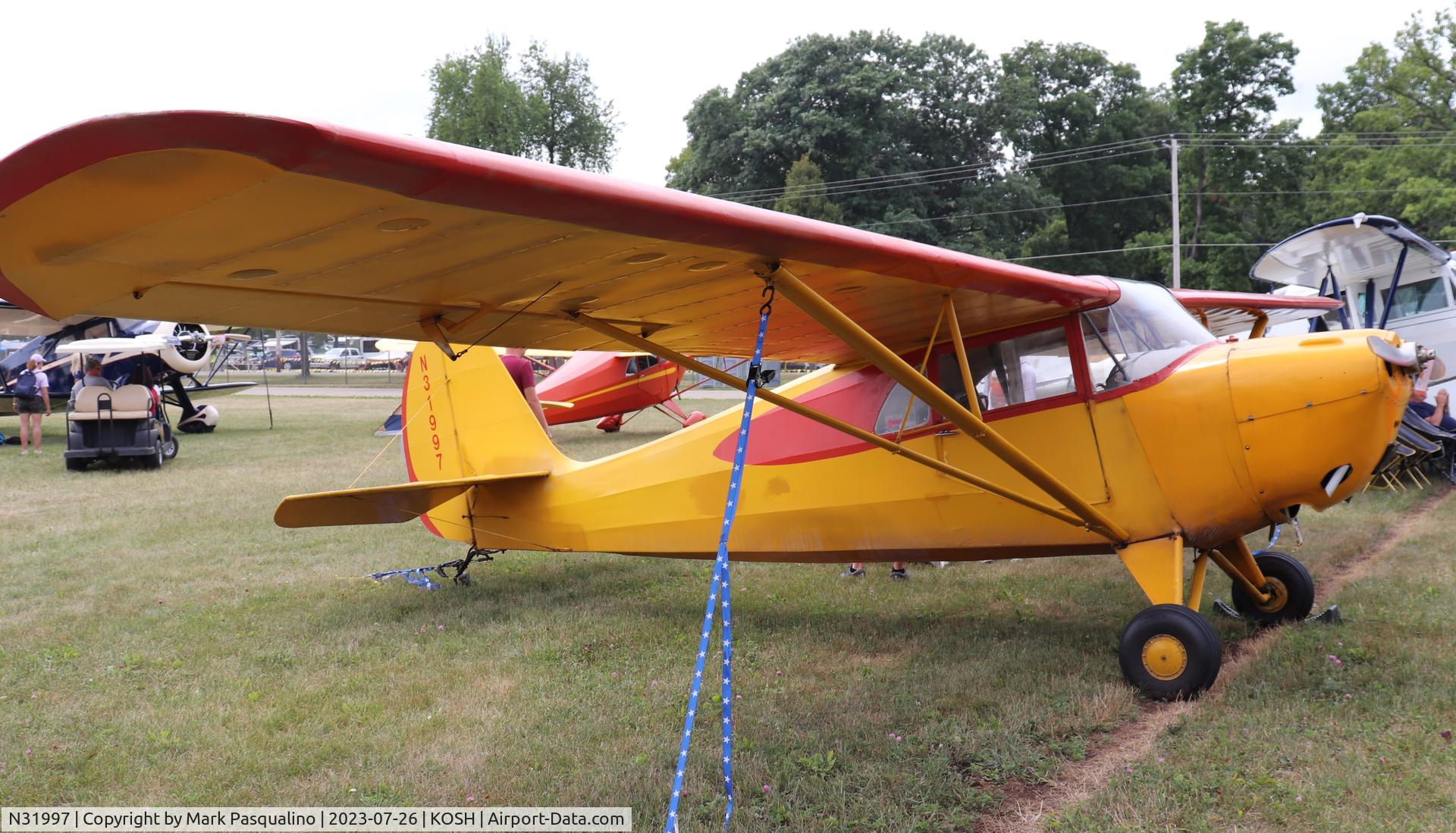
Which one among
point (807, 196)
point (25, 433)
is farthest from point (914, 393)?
point (807, 196)

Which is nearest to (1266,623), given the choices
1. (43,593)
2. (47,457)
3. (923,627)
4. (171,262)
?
(923,627)

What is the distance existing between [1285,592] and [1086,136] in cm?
5170

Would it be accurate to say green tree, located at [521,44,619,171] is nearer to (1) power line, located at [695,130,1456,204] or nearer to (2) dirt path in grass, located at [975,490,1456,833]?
(1) power line, located at [695,130,1456,204]

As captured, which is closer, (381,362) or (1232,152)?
(1232,152)

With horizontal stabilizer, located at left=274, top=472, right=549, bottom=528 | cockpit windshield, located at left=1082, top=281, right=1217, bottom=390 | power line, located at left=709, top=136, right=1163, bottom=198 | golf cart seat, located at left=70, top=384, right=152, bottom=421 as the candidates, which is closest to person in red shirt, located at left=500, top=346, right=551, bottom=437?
horizontal stabilizer, located at left=274, top=472, right=549, bottom=528

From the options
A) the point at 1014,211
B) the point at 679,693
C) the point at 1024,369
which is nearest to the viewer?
the point at 679,693

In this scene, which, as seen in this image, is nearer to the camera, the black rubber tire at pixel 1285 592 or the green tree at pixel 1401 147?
the black rubber tire at pixel 1285 592

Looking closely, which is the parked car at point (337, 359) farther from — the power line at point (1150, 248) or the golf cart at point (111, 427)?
the golf cart at point (111, 427)

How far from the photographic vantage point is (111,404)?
13.6 meters

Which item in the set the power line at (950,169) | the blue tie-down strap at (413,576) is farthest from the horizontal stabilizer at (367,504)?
the power line at (950,169)

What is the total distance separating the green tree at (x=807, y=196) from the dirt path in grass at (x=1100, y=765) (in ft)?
120

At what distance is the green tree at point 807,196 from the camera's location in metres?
40.7

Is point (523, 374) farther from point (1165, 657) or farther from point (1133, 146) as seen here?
point (1133, 146)

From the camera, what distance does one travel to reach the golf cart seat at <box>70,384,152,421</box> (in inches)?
535
